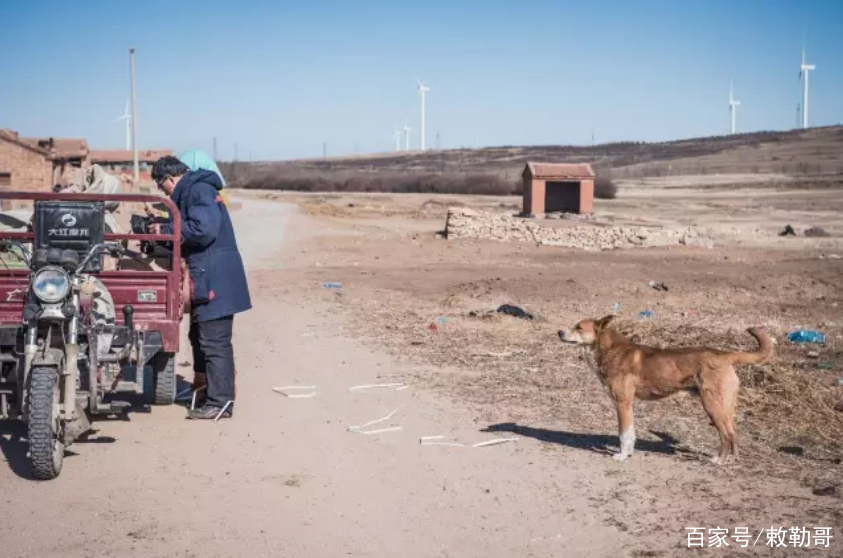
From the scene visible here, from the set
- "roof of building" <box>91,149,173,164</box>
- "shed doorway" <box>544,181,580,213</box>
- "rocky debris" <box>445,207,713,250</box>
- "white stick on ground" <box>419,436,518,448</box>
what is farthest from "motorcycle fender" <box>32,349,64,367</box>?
"roof of building" <box>91,149,173,164</box>

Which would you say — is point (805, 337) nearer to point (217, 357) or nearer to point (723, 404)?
point (723, 404)

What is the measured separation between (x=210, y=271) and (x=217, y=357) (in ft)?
2.29

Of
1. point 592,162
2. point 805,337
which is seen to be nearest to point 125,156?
point 805,337

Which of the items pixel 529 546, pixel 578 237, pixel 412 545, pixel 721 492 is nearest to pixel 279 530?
pixel 412 545

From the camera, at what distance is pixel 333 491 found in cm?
646

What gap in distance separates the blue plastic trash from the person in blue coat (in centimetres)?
772

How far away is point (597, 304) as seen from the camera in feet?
54.4

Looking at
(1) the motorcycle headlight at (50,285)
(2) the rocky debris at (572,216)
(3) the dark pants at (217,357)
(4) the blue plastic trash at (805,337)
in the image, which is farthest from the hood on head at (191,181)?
(2) the rocky debris at (572,216)

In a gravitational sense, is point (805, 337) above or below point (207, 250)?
below

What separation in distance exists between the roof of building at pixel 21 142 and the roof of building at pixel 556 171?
1759cm

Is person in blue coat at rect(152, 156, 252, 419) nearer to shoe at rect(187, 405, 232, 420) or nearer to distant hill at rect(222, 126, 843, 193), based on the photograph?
shoe at rect(187, 405, 232, 420)

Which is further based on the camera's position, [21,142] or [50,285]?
[21,142]

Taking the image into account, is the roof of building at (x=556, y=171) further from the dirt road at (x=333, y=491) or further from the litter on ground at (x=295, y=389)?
the dirt road at (x=333, y=491)

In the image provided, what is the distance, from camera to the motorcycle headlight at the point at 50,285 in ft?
21.8
